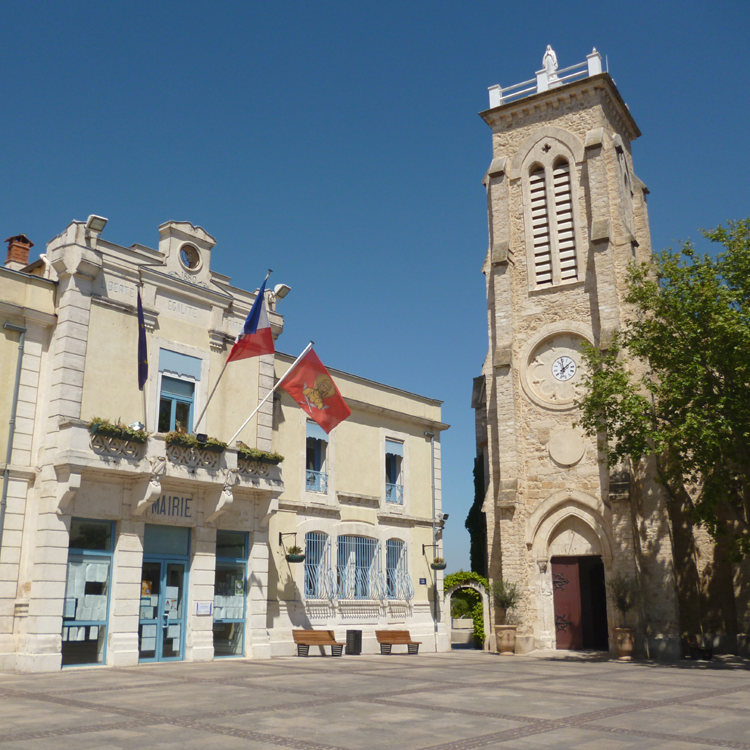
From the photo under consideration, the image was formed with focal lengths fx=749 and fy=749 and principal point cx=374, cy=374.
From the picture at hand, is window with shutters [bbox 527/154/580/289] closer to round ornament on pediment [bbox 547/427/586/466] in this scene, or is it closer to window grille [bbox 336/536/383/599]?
round ornament on pediment [bbox 547/427/586/466]

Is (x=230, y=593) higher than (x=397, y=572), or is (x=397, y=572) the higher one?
(x=397, y=572)

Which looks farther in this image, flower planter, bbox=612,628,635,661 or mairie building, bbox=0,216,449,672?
flower planter, bbox=612,628,635,661

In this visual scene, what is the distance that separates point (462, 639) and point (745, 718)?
2205 cm

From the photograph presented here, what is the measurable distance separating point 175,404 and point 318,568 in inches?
237

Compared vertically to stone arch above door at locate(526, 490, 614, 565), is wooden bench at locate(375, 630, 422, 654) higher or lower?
lower

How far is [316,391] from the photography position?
60.3 feet

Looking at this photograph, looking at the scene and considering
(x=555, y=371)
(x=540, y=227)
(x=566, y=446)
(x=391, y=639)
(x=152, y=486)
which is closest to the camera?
(x=152, y=486)

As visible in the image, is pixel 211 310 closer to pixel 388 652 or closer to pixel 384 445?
pixel 384 445

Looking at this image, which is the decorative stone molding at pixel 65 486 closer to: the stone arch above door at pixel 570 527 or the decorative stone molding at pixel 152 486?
the decorative stone molding at pixel 152 486

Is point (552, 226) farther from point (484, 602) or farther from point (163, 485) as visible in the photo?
point (163, 485)

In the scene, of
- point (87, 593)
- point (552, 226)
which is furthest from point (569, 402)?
point (87, 593)

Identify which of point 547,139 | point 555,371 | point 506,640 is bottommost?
point 506,640

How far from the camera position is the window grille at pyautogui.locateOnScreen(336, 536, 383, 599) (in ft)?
67.3

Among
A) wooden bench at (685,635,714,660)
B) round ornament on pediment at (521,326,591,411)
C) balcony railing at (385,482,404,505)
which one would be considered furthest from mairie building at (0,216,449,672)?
wooden bench at (685,635,714,660)
